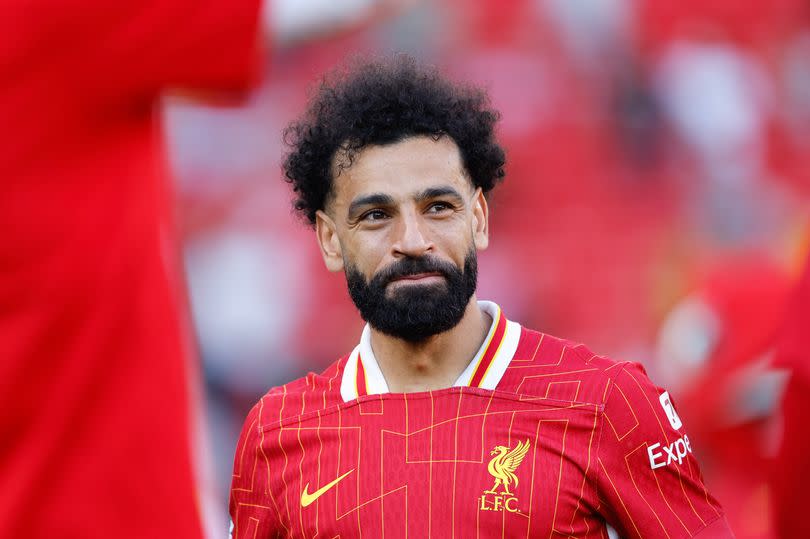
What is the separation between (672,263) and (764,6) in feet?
8.63

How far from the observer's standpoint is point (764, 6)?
468 inches

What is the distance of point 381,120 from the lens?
10.6 ft

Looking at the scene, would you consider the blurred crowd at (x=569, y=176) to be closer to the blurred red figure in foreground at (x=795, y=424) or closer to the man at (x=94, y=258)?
the blurred red figure in foreground at (x=795, y=424)

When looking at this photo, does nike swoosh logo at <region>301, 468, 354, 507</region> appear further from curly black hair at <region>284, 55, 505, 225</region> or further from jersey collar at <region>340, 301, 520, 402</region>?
curly black hair at <region>284, 55, 505, 225</region>

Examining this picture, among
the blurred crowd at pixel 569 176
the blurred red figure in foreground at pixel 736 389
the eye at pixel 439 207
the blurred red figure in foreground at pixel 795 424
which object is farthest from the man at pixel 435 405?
the blurred crowd at pixel 569 176

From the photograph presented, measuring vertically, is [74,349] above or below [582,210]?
below

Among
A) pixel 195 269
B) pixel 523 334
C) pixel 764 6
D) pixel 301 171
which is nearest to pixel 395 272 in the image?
pixel 523 334

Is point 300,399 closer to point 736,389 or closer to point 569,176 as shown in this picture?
point 736,389

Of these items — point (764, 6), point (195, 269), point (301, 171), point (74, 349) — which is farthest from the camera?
point (764, 6)

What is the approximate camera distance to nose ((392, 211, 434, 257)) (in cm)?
303

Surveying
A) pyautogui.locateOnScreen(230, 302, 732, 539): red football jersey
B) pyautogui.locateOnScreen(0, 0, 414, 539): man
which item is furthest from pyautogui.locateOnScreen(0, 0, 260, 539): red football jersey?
pyautogui.locateOnScreen(230, 302, 732, 539): red football jersey

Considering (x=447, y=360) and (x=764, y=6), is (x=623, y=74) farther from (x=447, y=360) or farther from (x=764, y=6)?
(x=447, y=360)

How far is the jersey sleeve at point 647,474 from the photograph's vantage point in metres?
2.88

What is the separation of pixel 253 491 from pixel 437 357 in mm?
506
